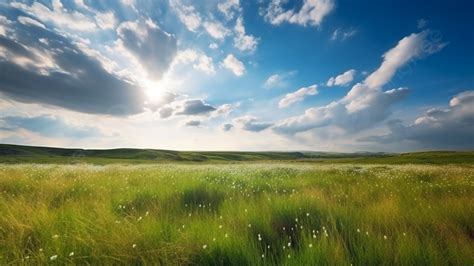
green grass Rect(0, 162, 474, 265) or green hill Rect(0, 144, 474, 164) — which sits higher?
green hill Rect(0, 144, 474, 164)

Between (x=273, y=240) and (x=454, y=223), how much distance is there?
341 centimetres

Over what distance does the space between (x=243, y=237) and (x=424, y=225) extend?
Answer: 3.27m

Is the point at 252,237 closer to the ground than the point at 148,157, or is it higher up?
closer to the ground

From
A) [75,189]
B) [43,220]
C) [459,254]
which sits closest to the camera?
[459,254]

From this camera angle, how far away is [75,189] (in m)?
8.02

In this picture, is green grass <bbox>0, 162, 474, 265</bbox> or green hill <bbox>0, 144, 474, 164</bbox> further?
green hill <bbox>0, 144, 474, 164</bbox>

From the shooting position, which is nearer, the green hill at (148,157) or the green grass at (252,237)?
the green grass at (252,237)

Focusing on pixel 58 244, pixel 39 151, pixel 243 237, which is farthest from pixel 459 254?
pixel 39 151

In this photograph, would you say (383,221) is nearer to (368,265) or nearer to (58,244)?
(368,265)

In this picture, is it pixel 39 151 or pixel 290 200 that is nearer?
pixel 290 200

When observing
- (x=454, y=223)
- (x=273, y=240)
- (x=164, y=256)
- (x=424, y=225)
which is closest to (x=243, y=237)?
(x=273, y=240)

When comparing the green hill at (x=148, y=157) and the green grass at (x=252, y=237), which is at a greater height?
the green hill at (x=148, y=157)

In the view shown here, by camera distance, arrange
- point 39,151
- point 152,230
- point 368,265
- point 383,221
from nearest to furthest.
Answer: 1. point 368,265
2. point 152,230
3. point 383,221
4. point 39,151

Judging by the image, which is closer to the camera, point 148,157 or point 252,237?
point 252,237
